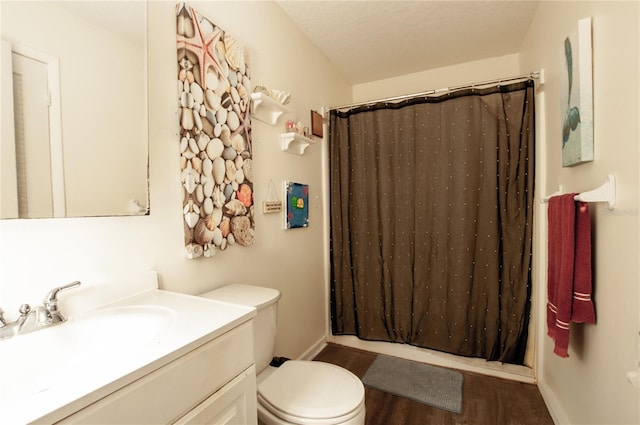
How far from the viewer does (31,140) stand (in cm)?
80

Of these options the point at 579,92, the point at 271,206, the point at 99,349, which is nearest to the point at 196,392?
the point at 99,349

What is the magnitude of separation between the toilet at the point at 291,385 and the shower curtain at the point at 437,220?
1041mm

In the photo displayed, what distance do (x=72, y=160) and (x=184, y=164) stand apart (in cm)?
36

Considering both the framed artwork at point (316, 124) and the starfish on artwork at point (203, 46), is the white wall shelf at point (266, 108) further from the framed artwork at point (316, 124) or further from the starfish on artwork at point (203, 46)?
the framed artwork at point (316, 124)

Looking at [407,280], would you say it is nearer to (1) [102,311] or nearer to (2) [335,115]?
(2) [335,115]

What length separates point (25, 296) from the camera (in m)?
0.79

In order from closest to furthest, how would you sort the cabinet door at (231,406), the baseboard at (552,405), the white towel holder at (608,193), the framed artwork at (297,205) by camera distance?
the cabinet door at (231,406) < the white towel holder at (608,193) < the baseboard at (552,405) < the framed artwork at (297,205)

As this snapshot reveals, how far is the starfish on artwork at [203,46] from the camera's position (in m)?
1.20

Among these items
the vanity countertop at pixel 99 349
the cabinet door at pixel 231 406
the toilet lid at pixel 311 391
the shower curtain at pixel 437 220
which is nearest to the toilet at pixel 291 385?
the toilet lid at pixel 311 391

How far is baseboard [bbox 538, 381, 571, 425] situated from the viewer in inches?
58.3

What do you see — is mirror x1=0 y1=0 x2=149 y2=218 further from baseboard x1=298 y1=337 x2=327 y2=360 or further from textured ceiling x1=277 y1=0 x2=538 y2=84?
baseboard x1=298 y1=337 x2=327 y2=360

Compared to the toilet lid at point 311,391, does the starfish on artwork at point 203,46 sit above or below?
above

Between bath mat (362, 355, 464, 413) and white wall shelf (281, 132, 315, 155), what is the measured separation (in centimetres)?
156

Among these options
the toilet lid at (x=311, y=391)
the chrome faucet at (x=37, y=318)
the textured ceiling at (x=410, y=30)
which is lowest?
the toilet lid at (x=311, y=391)
